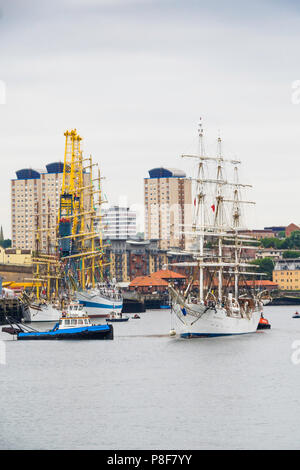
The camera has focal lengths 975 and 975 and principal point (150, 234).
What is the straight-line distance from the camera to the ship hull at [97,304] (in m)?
123

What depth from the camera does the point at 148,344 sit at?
73.8 meters

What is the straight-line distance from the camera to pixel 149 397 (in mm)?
44219

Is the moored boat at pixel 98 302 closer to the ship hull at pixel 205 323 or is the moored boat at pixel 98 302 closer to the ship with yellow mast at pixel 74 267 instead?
the ship with yellow mast at pixel 74 267

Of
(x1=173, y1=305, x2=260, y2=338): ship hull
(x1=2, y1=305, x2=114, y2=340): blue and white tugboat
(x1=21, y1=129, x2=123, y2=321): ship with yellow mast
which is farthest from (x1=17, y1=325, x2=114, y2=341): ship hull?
(x1=21, y1=129, x2=123, y2=321): ship with yellow mast

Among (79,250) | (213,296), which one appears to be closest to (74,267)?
(79,250)

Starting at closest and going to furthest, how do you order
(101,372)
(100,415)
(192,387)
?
(100,415), (192,387), (101,372)

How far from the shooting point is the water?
1384 inches

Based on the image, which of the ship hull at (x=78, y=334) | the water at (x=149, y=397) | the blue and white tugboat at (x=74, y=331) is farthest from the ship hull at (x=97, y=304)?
the water at (x=149, y=397)

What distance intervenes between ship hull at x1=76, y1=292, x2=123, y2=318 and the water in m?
52.3

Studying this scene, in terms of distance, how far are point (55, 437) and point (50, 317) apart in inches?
3064

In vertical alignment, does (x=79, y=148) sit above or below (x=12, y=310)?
above
